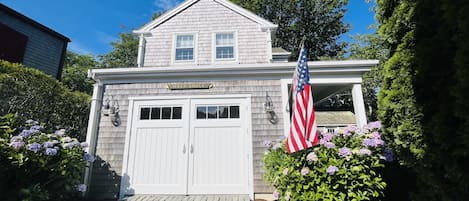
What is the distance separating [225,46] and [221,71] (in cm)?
245

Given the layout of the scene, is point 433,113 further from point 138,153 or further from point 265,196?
point 138,153

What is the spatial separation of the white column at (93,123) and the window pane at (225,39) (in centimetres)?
382

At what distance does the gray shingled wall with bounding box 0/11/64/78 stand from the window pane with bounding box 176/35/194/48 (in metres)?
7.12

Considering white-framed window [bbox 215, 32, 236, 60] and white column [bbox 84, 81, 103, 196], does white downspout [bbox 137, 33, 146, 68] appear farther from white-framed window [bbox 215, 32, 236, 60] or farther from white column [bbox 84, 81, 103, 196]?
white-framed window [bbox 215, 32, 236, 60]

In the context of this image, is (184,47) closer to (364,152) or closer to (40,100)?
(40,100)

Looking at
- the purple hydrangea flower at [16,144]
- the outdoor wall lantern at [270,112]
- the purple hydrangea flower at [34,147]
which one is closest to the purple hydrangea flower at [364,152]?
Answer: the outdoor wall lantern at [270,112]

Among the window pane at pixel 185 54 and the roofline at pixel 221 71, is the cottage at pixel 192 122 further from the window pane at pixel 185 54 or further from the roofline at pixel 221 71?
the window pane at pixel 185 54

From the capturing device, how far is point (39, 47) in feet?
32.5

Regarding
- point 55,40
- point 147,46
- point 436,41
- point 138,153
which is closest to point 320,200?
point 436,41

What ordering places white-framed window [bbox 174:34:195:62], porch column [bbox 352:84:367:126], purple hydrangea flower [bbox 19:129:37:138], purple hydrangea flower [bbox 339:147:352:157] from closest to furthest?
purple hydrangea flower [bbox 339:147:352:157] → purple hydrangea flower [bbox 19:129:37:138] → porch column [bbox 352:84:367:126] → white-framed window [bbox 174:34:195:62]

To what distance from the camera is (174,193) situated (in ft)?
15.3

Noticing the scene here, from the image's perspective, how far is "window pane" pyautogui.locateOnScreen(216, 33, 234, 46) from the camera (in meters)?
7.33

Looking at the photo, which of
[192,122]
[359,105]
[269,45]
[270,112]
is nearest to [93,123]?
[192,122]

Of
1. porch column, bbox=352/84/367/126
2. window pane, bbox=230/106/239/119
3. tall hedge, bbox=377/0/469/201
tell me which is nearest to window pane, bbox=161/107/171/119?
window pane, bbox=230/106/239/119
